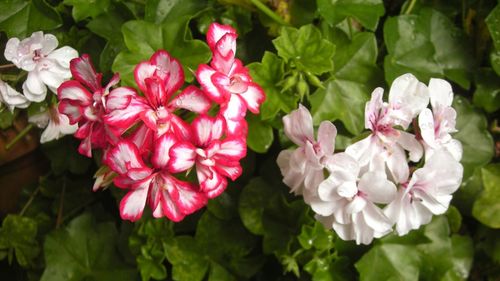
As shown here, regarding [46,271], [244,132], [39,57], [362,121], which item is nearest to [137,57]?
[39,57]

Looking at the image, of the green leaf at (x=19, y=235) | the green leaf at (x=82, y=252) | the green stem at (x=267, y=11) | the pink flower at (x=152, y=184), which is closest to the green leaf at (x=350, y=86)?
the green stem at (x=267, y=11)

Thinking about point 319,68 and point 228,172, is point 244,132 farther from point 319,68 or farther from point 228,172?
point 319,68

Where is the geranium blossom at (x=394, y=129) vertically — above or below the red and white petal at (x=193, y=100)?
below

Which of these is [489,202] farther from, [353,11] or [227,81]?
[227,81]

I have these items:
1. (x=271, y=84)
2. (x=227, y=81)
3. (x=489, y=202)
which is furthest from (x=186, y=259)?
(x=489, y=202)

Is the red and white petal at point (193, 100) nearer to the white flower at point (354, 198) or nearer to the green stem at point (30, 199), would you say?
the white flower at point (354, 198)
